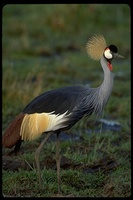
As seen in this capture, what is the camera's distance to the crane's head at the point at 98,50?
5.27m

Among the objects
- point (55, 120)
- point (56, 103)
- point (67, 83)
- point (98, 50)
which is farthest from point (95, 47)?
point (67, 83)

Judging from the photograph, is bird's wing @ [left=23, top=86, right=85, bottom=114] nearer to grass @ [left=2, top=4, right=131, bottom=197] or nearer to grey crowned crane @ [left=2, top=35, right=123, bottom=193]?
grey crowned crane @ [left=2, top=35, right=123, bottom=193]

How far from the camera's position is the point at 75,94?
16.5 ft

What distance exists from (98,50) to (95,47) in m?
0.04

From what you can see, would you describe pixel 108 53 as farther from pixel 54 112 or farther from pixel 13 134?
pixel 13 134

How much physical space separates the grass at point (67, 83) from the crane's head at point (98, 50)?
3.42 feet

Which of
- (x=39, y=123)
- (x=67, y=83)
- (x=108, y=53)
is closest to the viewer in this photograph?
(x=39, y=123)

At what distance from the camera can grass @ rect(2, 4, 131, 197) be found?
510cm

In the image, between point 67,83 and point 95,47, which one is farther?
point 67,83

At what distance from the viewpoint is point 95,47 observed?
5.30 meters

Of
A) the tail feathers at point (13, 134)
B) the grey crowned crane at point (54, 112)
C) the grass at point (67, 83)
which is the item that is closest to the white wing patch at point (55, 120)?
the grey crowned crane at point (54, 112)

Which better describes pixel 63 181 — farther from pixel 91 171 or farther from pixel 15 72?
pixel 15 72

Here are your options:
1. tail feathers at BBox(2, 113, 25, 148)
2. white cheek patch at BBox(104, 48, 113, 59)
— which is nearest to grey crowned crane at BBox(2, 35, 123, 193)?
tail feathers at BBox(2, 113, 25, 148)

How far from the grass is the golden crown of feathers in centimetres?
105
